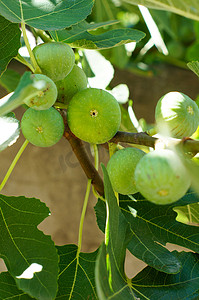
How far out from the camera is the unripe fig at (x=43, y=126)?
64cm

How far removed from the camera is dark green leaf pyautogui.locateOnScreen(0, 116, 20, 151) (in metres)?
0.62

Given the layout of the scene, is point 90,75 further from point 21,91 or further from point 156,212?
point 21,91

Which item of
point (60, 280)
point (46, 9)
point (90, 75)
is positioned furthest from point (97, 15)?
point (60, 280)

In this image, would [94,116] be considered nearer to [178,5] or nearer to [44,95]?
[44,95]

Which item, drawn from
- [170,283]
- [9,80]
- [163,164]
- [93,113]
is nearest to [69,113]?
[93,113]

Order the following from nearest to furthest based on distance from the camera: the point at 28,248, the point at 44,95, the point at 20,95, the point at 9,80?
the point at 20,95 < the point at 44,95 < the point at 28,248 < the point at 9,80

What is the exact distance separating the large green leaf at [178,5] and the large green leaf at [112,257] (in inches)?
13.2

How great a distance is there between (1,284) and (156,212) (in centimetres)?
32

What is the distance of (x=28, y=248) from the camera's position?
68 centimetres

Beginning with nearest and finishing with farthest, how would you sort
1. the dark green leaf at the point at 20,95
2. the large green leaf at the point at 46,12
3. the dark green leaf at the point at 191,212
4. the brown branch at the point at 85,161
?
the dark green leaf at the point at 20,95
the large green leaf at the point at 46,12
the brown branch at the point at 85,161
the dark green leaf at the point at 191,212

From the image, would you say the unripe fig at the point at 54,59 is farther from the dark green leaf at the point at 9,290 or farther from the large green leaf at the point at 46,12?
the dark green leaf at the point at 9,290

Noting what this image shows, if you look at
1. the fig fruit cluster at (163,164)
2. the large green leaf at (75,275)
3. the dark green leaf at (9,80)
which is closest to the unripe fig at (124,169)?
the fig fruit cluster at (163,164)

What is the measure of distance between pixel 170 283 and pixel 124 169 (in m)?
0.25

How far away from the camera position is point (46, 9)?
2.26 ft
